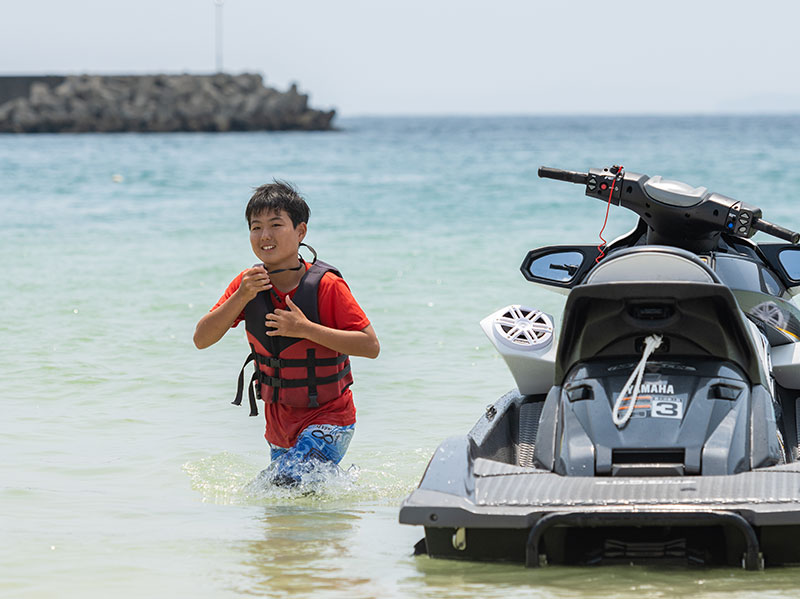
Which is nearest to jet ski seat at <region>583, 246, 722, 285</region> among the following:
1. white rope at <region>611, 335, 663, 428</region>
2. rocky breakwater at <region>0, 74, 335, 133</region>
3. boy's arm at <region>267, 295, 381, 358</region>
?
white rope at <region>611, 335, 663, 428</region>

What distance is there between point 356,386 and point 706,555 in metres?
3.50

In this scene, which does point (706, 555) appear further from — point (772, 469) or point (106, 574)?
point (106, 574)

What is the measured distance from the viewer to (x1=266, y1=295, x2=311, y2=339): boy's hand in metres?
3.70

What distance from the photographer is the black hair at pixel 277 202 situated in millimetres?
3828

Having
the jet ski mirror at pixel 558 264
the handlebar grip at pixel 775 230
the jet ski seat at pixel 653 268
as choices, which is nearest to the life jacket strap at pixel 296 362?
the jet ski mirror at pixel 558 264

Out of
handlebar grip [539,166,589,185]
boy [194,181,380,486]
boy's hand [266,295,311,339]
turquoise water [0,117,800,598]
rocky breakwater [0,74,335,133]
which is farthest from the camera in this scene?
rocky breakwater [0,74,335,133]

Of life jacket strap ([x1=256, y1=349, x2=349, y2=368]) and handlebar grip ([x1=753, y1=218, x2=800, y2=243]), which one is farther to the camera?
life jacket strap ([x1=256, y1=349, x2=349, y2=368])

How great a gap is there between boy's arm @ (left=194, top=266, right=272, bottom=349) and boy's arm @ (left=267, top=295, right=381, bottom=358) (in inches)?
3.6

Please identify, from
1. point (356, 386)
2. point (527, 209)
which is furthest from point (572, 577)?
point (527, 209)

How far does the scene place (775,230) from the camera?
371cm

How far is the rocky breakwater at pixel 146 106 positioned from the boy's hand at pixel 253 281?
6371 centimetres

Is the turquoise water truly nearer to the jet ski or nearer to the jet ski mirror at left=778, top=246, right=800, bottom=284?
the jet ski

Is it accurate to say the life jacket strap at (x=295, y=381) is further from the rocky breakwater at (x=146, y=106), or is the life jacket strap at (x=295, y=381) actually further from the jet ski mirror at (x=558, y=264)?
the rocky breakwater at (x=146, y=106)

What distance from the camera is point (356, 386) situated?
20.8ft
